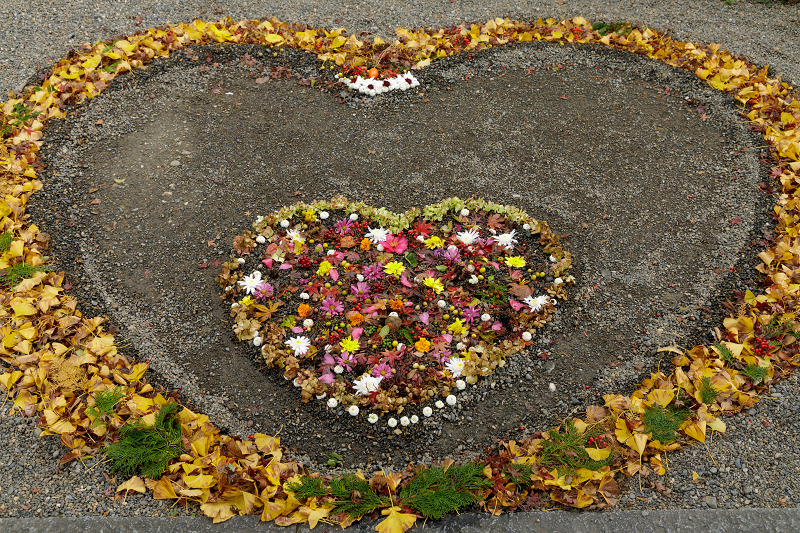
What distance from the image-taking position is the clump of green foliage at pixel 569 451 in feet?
8.98

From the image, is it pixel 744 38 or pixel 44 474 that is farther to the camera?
pixel 744 38

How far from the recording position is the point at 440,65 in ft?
18.2

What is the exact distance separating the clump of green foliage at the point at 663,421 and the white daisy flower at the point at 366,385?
59.7 inches

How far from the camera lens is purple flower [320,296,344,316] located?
3.50 meters

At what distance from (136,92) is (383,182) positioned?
2.76 meters

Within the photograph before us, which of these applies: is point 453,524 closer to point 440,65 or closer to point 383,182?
point 383,182

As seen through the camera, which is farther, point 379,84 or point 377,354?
point 379,84

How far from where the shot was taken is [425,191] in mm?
4418

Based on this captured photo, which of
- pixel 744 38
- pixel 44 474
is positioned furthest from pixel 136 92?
pixel 744 38

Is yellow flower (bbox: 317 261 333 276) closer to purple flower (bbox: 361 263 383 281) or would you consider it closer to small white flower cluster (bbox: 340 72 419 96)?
purple flower (bbox: 361 263 383 281)

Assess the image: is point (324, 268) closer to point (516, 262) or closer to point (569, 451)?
point (516, 262)

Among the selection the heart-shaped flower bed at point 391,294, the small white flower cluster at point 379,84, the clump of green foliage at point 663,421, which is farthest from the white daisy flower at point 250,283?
the clump of green foliage at point 663,421

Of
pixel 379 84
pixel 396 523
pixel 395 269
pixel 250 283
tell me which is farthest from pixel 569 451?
pixel 379 84

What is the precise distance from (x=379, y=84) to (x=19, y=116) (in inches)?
129
